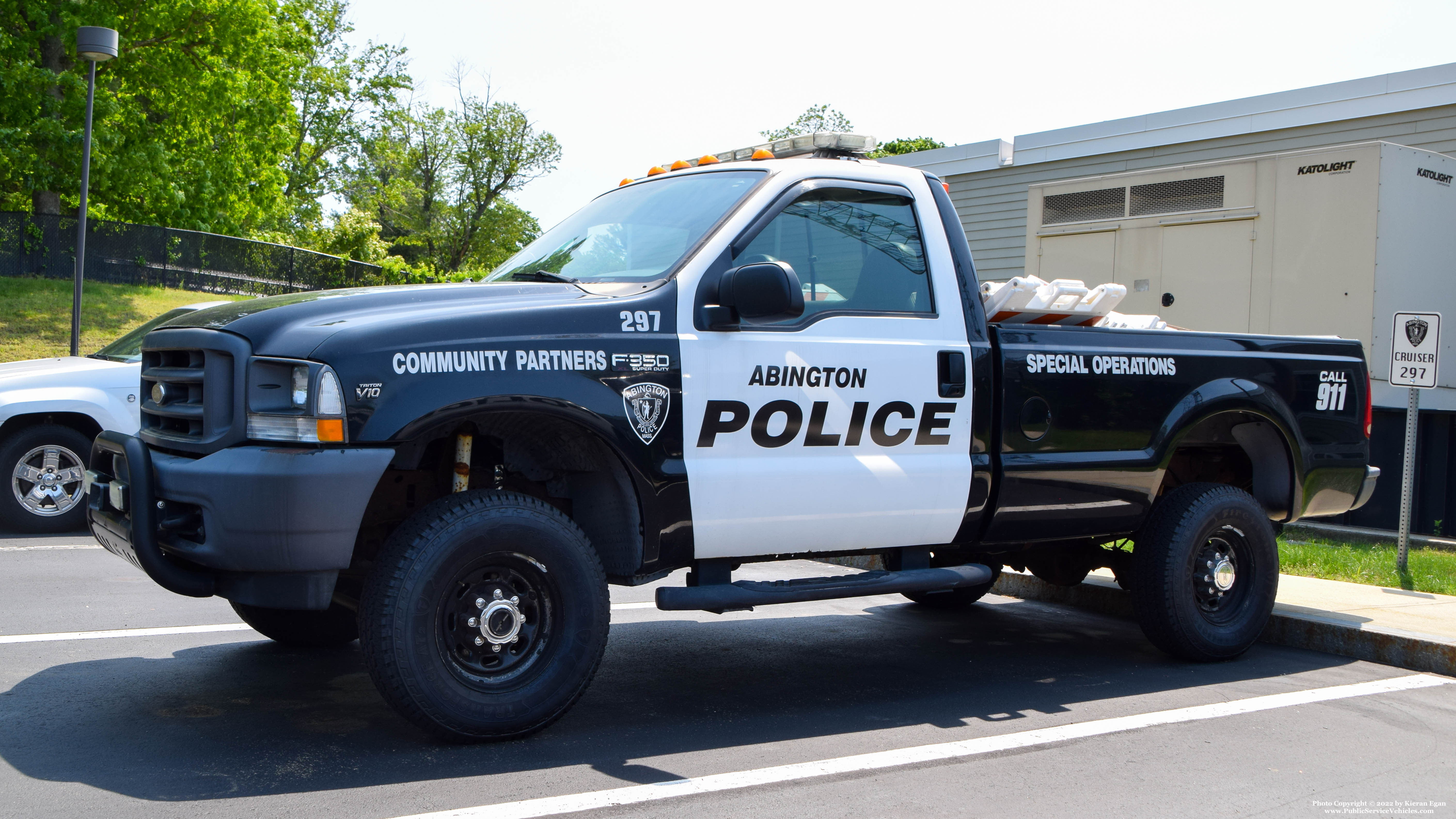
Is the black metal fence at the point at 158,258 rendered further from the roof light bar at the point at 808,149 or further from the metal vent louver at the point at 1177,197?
the roof light bar at the point at 808,149

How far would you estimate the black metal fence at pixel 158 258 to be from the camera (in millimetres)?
22516

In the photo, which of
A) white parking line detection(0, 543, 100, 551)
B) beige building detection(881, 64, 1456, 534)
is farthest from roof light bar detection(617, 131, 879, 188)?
beige building detection(881, 64, 1456, 534)

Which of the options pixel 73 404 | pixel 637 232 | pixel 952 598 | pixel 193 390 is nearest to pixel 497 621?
pixel 193 390

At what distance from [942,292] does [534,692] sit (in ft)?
7.94

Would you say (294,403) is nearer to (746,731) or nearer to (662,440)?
(662,440)

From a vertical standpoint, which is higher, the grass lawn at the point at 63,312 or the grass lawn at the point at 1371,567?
the grass lawn at the point at 63,312

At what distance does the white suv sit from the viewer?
343 inches

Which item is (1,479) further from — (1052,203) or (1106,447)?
(1052,203)

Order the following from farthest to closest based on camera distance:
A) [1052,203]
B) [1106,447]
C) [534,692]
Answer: [1052,203]
[1106,447]
[534,692]

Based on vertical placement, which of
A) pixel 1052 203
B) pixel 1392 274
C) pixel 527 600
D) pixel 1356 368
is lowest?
pixel 527 600

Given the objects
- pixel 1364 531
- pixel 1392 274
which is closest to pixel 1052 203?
pixel 1392 274

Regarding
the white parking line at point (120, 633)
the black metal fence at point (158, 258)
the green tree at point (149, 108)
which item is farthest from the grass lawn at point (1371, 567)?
the green tree at point (149, 108)

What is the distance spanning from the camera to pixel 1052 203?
44.7ft

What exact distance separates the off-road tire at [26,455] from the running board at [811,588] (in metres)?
6.18
